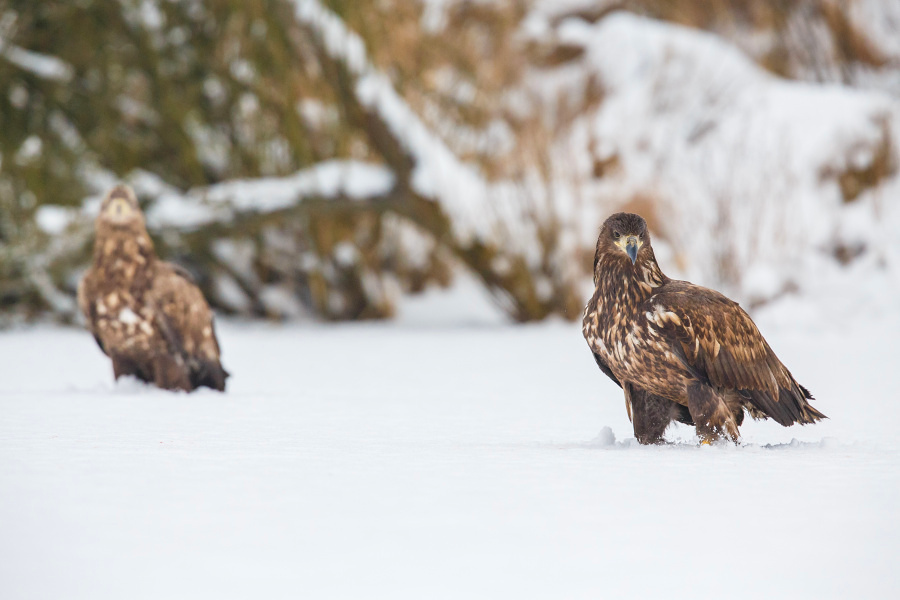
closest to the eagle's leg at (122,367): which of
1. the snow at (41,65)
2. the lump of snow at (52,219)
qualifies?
the lump of snow at (52,219)

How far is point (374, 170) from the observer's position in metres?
11.7

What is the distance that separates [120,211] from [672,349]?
11.3 feet

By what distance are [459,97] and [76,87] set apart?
4.55 m

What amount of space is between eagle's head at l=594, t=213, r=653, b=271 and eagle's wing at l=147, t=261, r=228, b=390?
271cm

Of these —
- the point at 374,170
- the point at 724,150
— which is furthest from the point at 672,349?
the point at 724,150

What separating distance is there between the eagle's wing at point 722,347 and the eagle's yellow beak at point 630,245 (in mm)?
160

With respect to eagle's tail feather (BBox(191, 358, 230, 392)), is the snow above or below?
above

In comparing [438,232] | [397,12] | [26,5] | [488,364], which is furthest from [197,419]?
[26,5]

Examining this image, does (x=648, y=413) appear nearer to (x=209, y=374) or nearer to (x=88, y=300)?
(x=209, y=374)

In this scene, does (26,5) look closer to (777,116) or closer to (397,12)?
(397,12)

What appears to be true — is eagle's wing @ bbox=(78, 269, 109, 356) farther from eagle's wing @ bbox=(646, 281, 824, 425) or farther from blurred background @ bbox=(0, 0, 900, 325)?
blurred background @ bbox=(0, 0, 900, 325)

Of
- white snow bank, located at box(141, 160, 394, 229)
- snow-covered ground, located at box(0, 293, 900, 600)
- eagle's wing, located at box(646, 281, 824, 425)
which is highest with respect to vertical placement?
white snow bank, located at box(141, 160, 394, 229)

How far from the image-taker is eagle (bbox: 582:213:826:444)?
3.71 meters

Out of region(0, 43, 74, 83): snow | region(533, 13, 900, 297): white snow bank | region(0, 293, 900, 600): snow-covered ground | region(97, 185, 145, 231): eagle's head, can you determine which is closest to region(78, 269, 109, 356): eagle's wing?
region(97, 185, 145, 231): eagle's head
